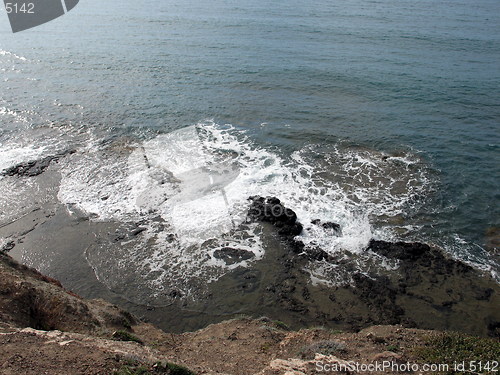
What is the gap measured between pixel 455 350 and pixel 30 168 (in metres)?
28.2

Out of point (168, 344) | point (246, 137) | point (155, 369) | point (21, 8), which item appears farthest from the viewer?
point (21, 8)

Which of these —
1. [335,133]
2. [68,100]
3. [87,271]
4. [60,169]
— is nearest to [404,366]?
[87,271]

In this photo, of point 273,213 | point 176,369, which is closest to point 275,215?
point 273,213

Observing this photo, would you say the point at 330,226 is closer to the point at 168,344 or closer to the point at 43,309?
the point at 168,344

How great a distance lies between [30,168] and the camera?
2592 centimetres

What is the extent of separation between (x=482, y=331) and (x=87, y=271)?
19.5 metres

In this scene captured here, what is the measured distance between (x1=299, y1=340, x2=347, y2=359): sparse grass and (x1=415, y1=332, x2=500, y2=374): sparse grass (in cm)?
238

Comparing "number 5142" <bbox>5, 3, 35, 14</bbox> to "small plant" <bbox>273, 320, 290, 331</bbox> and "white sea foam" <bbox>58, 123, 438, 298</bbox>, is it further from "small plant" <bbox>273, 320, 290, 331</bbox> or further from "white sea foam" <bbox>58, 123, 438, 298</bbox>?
"small plant" <bbox>273, 320, 290, 331</bbox>

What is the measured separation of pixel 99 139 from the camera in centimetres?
2986

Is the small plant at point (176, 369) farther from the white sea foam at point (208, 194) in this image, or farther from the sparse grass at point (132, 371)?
the white sea foam at point (208, 194)

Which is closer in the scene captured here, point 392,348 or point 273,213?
point 392,348

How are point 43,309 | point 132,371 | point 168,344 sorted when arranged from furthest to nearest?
point 168,344 < point 43,309 < point 132,371

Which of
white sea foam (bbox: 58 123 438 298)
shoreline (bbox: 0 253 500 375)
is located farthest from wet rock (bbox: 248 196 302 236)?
shoreline (bbox: 0 253 500 375)

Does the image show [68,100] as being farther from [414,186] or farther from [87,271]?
[414,186]
